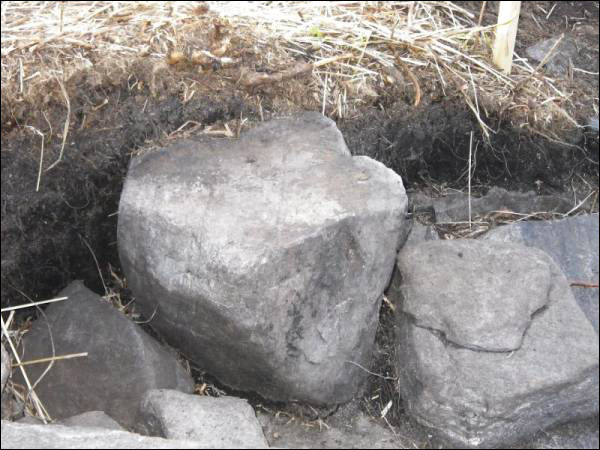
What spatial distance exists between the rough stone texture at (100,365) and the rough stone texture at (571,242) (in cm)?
121

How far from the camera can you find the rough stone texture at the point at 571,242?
8.94 ft

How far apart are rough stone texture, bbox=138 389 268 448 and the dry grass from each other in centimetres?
94

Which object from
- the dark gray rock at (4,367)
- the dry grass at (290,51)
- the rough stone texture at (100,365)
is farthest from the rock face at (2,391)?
the dry grass at (290,51)

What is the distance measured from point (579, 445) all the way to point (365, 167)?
1.08m

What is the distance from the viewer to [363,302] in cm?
261

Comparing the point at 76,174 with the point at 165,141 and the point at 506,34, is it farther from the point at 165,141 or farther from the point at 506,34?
the point at 506,34

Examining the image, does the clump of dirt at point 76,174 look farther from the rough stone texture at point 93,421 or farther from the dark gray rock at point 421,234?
the dark gray rock at point 421,234

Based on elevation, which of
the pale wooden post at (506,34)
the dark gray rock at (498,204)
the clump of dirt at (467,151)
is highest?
the pale wooden post at (506,34)

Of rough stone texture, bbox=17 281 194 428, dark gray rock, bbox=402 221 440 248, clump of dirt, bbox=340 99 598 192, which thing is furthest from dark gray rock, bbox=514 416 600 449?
rough stone texture, bbox=17 281 194 428

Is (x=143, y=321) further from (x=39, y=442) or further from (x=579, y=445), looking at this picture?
(x=579, y=445)

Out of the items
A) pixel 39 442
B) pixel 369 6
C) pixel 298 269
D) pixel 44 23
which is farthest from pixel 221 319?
pixel 369 6

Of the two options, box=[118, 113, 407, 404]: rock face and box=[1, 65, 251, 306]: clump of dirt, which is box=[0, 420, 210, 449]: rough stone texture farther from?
box=[1, 65, 251, 306]: clump of dirt

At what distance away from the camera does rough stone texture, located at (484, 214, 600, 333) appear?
2725mm

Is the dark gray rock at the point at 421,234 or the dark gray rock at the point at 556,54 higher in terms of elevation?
the dark gray rock at the point at 556,54
